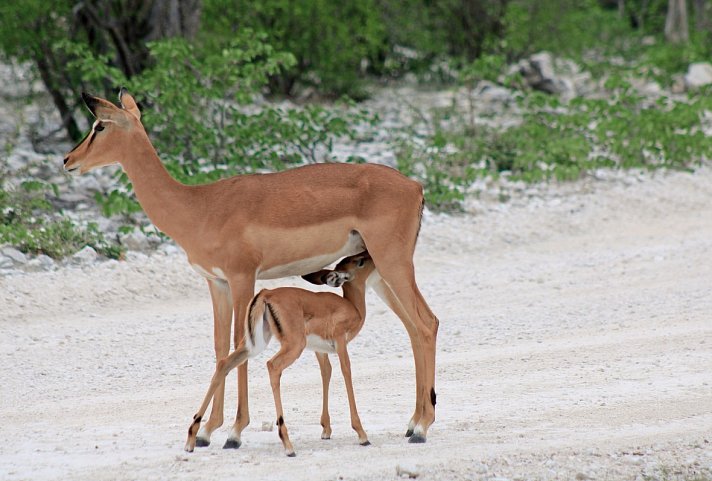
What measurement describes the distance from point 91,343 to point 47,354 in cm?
42

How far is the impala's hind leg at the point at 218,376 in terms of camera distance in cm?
610

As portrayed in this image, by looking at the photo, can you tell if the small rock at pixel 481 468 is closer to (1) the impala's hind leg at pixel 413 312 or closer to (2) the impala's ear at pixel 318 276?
(1) the impala's hind leg at pixel 413 312

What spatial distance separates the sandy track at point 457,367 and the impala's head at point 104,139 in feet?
5.13

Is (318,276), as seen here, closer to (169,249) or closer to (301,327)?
(301,327)

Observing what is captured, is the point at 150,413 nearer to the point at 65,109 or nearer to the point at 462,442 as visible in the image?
the point at 462,442

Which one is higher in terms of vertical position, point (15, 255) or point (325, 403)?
point (325, 403)

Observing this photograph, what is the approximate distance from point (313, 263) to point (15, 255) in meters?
5.29

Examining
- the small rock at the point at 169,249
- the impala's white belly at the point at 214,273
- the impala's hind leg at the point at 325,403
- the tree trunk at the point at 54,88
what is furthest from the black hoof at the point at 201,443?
the tree trunk at the point at 54,88

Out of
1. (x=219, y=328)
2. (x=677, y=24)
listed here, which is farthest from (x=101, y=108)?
(x=677, y=24)

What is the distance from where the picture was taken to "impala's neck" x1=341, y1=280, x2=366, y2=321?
6566 mm

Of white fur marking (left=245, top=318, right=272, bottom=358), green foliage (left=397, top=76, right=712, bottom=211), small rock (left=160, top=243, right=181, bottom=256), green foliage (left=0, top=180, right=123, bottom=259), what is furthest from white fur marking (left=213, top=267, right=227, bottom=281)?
green foliage (left=397, top=76, right=712, bottom=211)

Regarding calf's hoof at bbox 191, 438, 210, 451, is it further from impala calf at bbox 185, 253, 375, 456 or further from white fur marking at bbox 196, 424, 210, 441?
impala calf at bbox 185, 253, 375, 456

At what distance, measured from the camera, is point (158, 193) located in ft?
21.6

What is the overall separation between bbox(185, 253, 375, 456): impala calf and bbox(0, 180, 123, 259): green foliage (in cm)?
516
